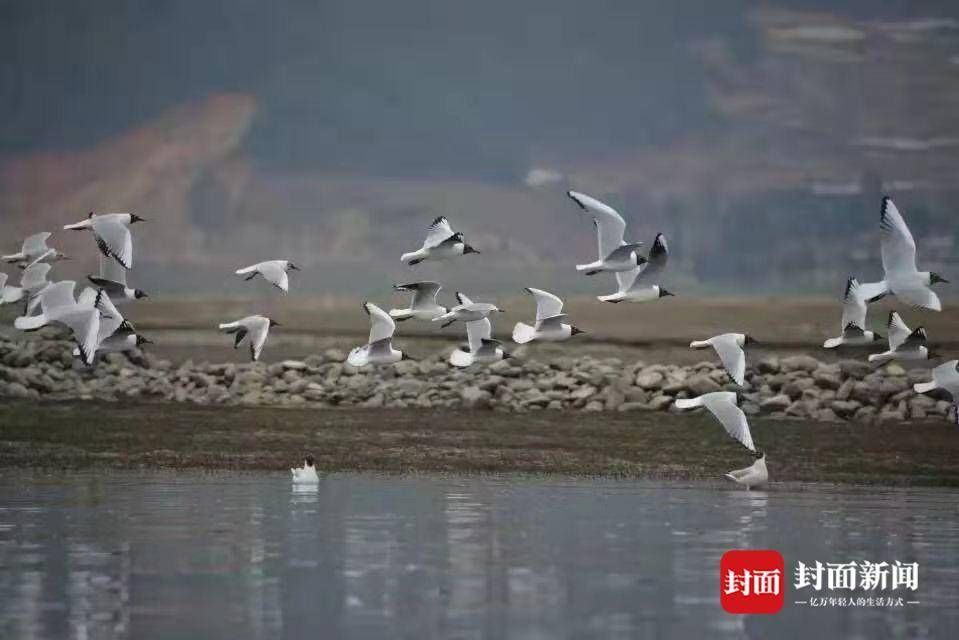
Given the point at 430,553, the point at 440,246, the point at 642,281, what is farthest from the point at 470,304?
the point at 430,553

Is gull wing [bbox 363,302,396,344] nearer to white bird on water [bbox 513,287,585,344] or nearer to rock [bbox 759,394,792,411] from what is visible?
white bird on water [bbox 513,287,585,344]

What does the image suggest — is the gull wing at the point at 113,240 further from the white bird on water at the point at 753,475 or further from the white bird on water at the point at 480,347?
the white bird on water at the point at 753,475

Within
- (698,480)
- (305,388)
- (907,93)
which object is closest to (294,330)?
(305,388)

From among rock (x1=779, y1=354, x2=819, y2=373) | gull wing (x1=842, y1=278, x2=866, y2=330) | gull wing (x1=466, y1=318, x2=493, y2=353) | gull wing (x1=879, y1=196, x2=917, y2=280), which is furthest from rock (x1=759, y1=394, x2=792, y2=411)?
gull wing (x1=879, y1=196, x2=917, y2=280)

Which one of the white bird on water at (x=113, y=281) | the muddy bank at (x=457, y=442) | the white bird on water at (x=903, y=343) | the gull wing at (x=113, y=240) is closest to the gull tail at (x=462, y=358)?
the muddy bank at (x=457, y=442)

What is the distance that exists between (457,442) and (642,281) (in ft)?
10.6

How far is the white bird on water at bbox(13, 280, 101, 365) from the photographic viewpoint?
22453mm

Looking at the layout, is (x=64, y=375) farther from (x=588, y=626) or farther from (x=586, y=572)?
(x=588, y=626)

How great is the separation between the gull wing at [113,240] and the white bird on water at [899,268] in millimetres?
9195

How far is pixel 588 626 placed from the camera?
40.2 feet

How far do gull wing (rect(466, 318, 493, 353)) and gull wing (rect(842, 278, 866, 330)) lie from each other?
4.86m

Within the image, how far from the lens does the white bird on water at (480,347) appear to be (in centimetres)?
2634

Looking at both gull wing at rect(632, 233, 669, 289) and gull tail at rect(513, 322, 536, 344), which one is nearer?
gull wing at rect(632, 233, 669, 289)

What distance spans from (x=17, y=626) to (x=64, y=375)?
19462mm
